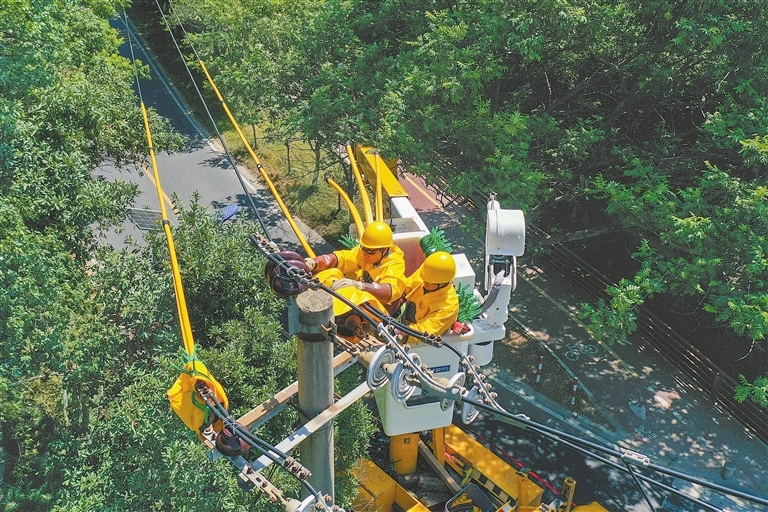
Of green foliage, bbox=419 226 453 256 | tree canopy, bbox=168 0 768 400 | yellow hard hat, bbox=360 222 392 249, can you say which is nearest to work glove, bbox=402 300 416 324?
yellow hard hat, bbox=360 222 392 249

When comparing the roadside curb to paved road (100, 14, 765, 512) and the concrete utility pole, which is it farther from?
the concrete utility pole

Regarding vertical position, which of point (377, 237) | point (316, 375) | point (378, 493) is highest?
point (316, 375)

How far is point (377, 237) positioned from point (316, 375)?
3.66 m

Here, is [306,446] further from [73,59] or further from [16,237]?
[73,59]

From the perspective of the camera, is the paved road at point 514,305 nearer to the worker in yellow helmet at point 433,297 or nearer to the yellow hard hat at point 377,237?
the worker in yellow helmet at point 433,297

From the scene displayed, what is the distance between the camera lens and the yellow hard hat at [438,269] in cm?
808

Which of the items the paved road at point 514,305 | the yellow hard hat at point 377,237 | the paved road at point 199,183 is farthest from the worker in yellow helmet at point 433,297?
the paved road at point 199,183

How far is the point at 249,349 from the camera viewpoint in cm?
915

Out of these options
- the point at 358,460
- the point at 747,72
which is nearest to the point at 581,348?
the point at 747,72

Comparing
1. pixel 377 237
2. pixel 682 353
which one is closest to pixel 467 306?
pixel 377 237

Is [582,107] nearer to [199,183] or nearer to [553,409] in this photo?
[553,409]

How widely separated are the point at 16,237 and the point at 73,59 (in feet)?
25.3

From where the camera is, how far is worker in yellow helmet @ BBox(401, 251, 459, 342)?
8.12 metres

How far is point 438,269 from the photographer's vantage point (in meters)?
8.07
